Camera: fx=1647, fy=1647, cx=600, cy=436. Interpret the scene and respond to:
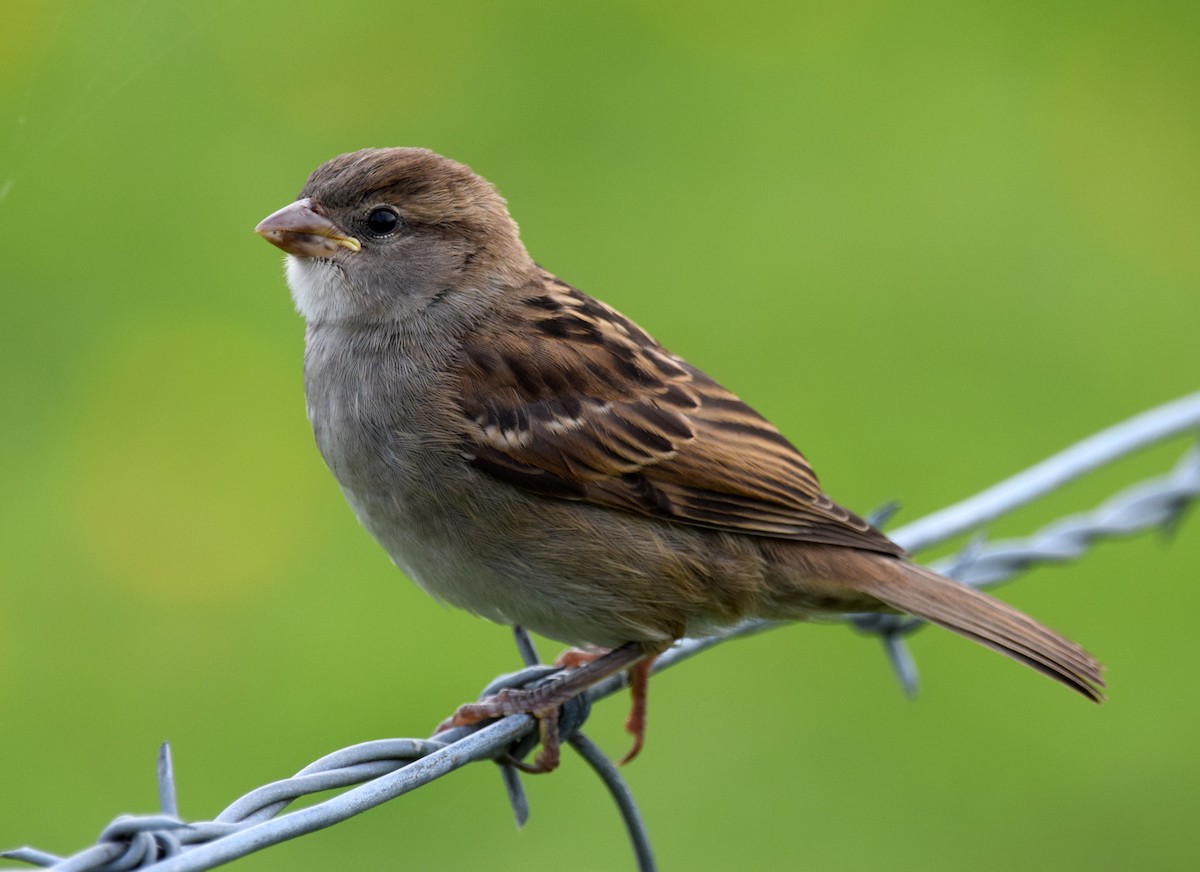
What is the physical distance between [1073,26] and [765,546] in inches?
240

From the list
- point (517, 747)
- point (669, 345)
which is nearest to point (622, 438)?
point (517, 747)

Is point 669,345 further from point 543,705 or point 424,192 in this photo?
point 543,705

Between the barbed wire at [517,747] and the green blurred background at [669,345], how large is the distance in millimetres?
1642

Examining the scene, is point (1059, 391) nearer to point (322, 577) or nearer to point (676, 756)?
point (676, 756)

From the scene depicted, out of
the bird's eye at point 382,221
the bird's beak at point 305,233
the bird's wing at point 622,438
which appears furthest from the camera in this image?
the bird's eye at point 382,221

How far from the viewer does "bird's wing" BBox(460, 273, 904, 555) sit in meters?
3.94

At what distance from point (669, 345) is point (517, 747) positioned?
380 cm

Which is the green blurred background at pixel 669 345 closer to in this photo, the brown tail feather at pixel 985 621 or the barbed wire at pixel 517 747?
the barbed wire at pixel 517 747

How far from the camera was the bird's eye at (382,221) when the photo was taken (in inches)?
168

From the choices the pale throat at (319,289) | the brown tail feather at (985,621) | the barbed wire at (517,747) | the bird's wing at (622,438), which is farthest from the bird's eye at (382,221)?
the brown tail feather at (985,621)

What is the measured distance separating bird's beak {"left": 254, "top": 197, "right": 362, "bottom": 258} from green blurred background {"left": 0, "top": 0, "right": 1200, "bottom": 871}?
76 cm

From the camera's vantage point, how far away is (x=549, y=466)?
392 centimetres

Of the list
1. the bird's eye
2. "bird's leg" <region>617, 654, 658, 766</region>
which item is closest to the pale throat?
the bird's eye

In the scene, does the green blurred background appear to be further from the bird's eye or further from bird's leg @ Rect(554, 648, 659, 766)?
bird's leg @ Rect(554, 648, 659, 766)
